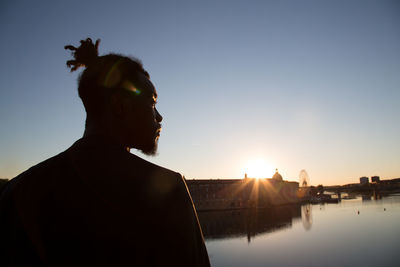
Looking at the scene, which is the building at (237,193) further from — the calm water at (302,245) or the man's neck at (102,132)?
the man's neck at (102,132)

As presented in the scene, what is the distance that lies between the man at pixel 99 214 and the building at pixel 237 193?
77.9 m

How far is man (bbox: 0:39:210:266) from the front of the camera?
0.92 metres

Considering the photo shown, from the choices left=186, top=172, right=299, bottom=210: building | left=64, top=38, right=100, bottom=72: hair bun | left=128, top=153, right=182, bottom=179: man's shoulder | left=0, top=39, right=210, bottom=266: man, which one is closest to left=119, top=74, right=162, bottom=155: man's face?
left=0, top=39, right=210, bottom=266: man

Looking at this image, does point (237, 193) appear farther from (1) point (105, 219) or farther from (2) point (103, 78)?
(1) point (105, 219)

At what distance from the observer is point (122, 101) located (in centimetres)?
128

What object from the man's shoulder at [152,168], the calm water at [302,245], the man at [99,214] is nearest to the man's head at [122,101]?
the man at [99,214]

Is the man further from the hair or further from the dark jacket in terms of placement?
the hair

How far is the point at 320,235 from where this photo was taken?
4566 centimetres

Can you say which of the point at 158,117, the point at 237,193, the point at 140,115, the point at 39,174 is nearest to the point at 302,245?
the point at 158,117

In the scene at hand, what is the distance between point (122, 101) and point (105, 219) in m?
0.61

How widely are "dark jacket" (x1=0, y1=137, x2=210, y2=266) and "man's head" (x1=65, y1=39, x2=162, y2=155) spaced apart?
276 mm

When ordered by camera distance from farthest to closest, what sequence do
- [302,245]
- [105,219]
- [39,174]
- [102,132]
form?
[302,245] → [102,132] → [39,174] → [105,219]

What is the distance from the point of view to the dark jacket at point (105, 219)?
3.01ft

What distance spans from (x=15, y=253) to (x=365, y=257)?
1557 inches
